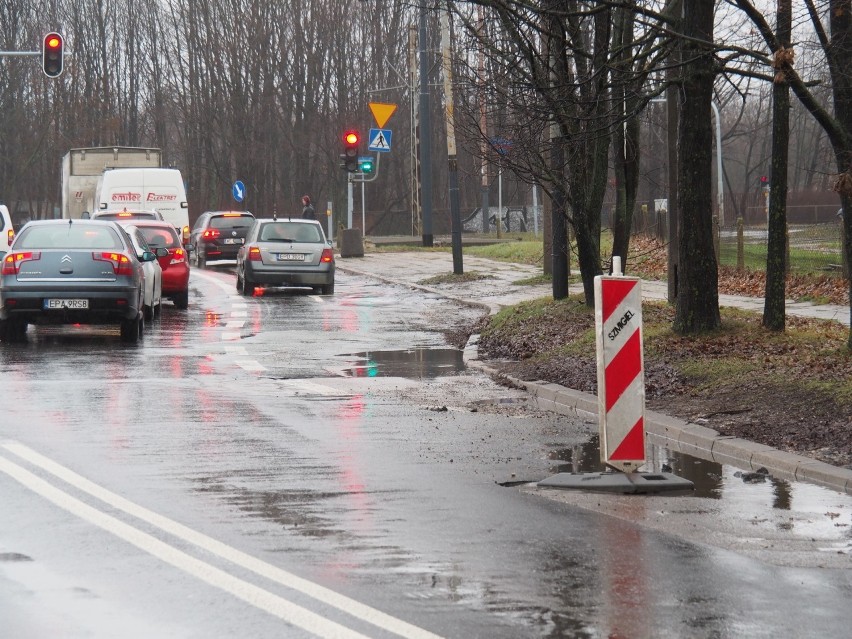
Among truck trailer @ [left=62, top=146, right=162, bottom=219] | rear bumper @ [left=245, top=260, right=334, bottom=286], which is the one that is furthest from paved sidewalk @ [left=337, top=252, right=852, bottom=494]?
truck trailer @ [left=62, top=146, right=162, bottom=219]

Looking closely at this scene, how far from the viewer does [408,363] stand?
54.6ft

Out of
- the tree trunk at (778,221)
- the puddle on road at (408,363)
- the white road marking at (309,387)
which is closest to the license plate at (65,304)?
the puddle on road at (408,363)

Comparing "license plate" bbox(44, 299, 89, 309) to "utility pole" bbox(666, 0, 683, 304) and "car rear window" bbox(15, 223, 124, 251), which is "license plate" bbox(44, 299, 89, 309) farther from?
"utility pole" bbox(666, 0, 683, 304)

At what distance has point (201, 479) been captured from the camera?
8961 millimetres

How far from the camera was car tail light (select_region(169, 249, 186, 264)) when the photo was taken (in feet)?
83.3

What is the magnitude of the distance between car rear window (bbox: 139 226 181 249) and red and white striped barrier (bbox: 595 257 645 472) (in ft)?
59.3

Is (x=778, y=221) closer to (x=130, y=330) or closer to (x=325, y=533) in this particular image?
(x=130, y=330)

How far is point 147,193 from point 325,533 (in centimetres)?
3448

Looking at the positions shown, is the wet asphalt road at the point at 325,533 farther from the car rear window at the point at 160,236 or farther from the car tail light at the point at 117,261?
the car rear window at the point at 160,236

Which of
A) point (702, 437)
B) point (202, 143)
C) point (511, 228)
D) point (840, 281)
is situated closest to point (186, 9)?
point (202, 143)

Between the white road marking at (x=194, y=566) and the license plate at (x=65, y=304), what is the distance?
9703mm

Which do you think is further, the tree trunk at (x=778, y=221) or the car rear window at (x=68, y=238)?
the car rear window at (x=68, y=238)

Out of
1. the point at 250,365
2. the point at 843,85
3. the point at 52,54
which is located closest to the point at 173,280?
the point at 250,365

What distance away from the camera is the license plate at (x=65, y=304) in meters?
18.3
